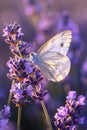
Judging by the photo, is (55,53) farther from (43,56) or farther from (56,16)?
(56,16)

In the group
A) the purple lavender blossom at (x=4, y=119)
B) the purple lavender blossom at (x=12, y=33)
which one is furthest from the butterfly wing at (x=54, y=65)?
the purple lavender blossom at (x=4, y=119)

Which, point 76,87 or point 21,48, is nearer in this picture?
point 21,48

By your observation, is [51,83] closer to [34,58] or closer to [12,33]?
[34,58]

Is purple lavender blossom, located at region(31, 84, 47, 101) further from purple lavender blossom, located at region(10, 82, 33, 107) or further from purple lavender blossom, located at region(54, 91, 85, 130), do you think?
purple lavender blossom, located at region(54, 91, 85, 130)

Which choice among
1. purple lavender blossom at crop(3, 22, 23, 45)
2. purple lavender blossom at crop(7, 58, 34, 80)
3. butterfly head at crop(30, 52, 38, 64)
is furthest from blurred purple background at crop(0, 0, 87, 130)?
purple lavender blossom at crop(7, 58, 34, 80)

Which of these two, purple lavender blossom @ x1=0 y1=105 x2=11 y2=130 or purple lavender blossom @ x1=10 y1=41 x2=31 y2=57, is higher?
purple lavender blossom @ x1=10 y1=41 x2=31 y2=57

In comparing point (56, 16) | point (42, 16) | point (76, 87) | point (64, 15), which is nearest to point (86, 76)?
point (76, 87)

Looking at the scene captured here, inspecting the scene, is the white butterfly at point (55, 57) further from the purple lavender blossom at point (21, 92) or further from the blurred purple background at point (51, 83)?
the blurred purple background at point (51, 83)
